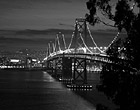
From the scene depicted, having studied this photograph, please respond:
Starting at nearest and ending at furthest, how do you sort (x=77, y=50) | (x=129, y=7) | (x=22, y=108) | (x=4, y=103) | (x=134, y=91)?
(x=134, y=91) < (x=129, y=7) < (x=22, y=108) < (x=4, y=103) < (x=77, y=50)

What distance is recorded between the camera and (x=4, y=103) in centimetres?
3216

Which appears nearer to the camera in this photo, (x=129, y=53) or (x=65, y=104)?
(x=129, y=53)

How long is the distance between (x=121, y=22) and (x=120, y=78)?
1.78 m

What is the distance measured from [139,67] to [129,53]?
1.86 feet

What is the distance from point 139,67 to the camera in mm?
10711

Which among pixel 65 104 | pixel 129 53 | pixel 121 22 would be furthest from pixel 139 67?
pixel 65 104

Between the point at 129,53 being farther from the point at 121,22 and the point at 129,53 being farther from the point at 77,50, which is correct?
the point at 77,50

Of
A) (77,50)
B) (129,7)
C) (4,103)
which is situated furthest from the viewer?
(77,50)

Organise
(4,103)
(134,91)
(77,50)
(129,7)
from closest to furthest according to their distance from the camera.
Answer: (134,91)
(129,7)
(4,103)
(77,50)

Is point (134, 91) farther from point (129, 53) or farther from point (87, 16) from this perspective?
point (87, 16)

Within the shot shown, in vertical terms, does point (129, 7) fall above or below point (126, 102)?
above

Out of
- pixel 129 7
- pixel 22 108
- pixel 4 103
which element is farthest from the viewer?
pixel 4 103

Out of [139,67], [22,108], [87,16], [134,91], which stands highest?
[87,16]

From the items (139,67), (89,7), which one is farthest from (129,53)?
(89,7)
